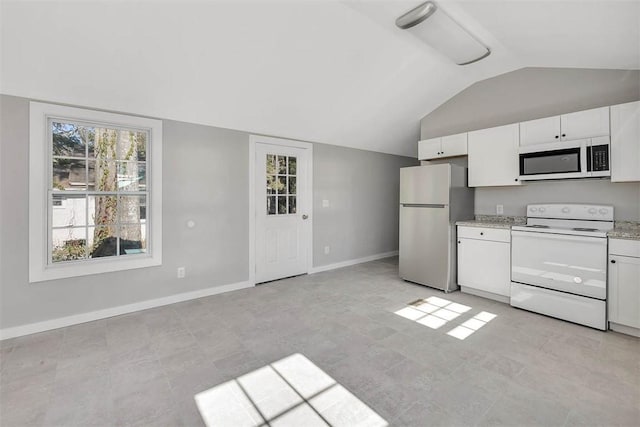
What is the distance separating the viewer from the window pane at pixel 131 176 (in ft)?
10.0

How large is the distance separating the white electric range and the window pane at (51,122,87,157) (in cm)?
461

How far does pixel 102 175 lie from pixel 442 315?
12.5 feet

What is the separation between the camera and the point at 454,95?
164 inches

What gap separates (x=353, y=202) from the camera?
5.22m

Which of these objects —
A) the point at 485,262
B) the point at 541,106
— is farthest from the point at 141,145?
the point at 541,106

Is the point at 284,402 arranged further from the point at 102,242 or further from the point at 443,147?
the point at 443,147

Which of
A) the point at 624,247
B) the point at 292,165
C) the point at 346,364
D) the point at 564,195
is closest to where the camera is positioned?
the point at 346,364

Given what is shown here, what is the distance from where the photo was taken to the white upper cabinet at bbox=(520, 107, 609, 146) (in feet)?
9.07

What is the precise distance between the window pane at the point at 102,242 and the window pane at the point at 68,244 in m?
0.06

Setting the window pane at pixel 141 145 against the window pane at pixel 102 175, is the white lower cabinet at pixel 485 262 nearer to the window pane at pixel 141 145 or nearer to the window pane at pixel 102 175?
the window pane at pixel 141 145

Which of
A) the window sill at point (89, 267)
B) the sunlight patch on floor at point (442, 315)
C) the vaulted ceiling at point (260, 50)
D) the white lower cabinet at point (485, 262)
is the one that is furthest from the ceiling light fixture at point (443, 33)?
the window sill at point (89, 267)

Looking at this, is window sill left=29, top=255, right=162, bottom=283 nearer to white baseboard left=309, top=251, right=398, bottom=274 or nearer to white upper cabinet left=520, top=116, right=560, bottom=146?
white baseboard left=309, top=251, right=398, bottom=274

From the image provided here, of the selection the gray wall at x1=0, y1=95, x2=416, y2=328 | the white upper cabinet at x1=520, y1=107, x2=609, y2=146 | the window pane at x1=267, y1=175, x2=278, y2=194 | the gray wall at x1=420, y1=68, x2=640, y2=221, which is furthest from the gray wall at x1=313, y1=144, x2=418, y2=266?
the white upper cabinet at x1=520, y1=107, x2=609, y2=146

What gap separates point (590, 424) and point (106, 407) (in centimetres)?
270
